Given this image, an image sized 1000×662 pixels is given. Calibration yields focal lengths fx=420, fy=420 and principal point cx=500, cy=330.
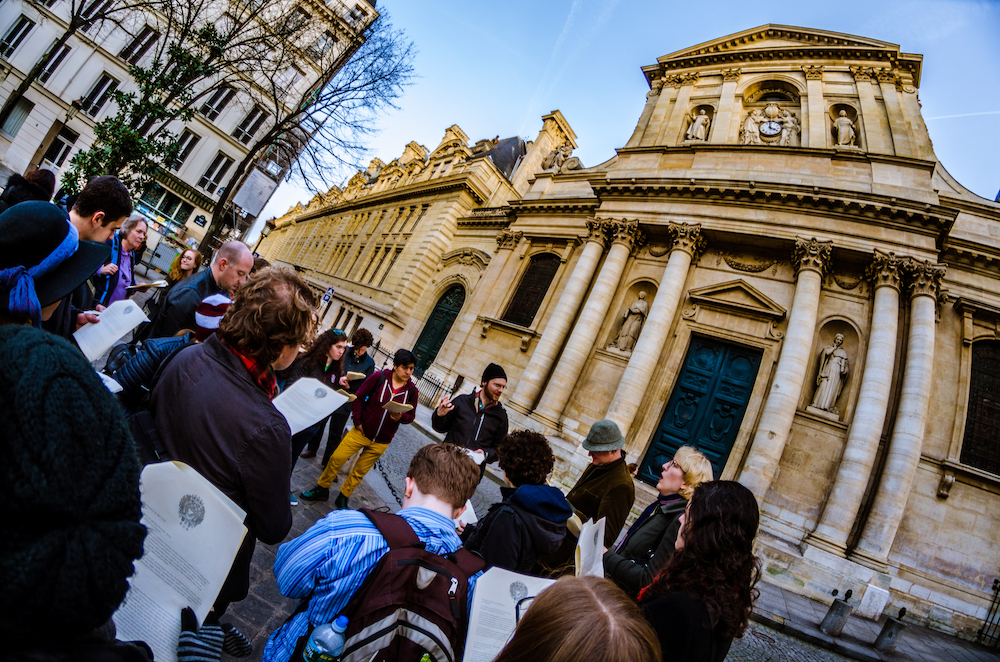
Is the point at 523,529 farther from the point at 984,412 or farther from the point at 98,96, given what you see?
the point at 98,96

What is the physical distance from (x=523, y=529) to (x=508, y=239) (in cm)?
1646

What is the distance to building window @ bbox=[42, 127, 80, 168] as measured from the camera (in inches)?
Answer: 838

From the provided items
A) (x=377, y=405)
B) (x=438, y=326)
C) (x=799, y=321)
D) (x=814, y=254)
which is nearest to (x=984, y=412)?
(x=799, y=321)

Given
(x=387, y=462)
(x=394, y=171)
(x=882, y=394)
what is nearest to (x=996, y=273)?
(x=882, y=394)

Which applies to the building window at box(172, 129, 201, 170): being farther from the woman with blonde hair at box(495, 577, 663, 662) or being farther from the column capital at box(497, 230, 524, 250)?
the woman with blonde hair at box(495, 577, 663, 662)

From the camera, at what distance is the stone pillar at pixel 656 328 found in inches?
440

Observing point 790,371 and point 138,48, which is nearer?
point 790,371

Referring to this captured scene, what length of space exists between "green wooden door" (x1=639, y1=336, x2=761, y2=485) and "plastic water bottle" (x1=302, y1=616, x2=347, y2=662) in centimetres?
1107

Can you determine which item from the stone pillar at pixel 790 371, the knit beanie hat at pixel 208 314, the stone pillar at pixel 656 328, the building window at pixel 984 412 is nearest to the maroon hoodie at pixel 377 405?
the knit beanie hat at pixel 208 314

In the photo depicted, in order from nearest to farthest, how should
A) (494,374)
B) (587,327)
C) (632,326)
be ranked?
(494,374)
(587,327)
(632,326)

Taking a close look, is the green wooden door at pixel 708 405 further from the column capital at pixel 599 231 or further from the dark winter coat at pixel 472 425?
the dark winter coat at pixel 472 425

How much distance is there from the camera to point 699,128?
591 inches

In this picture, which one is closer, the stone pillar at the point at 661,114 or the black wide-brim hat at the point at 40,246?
the black wide-brim hat at the point at 40,246

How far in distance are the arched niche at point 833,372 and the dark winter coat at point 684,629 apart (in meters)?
10.8
